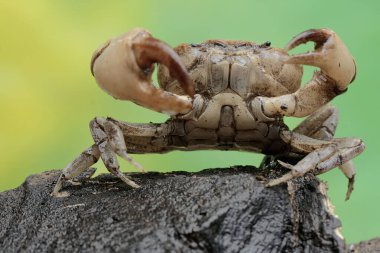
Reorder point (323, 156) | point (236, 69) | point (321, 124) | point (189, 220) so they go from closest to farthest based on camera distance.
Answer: point (189, 220) < point (323, 156) < point (236, 69) < point (321, 124)

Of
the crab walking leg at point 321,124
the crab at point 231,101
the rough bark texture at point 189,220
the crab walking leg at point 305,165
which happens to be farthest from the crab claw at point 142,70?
the crab walking leg at point 321,124

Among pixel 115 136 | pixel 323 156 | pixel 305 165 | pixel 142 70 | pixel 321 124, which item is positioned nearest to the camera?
pixel 142 70

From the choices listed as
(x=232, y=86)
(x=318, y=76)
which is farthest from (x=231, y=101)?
(x=318, y=76)

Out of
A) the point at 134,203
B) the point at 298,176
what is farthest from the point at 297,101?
the point at 134,203

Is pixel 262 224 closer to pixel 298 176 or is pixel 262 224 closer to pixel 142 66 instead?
pixel 298 176

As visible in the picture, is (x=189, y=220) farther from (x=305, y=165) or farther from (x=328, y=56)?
(x=328, y=56)

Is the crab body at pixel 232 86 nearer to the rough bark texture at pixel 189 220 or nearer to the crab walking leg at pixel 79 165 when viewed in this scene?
the crab walking leg at pixel 79 165
